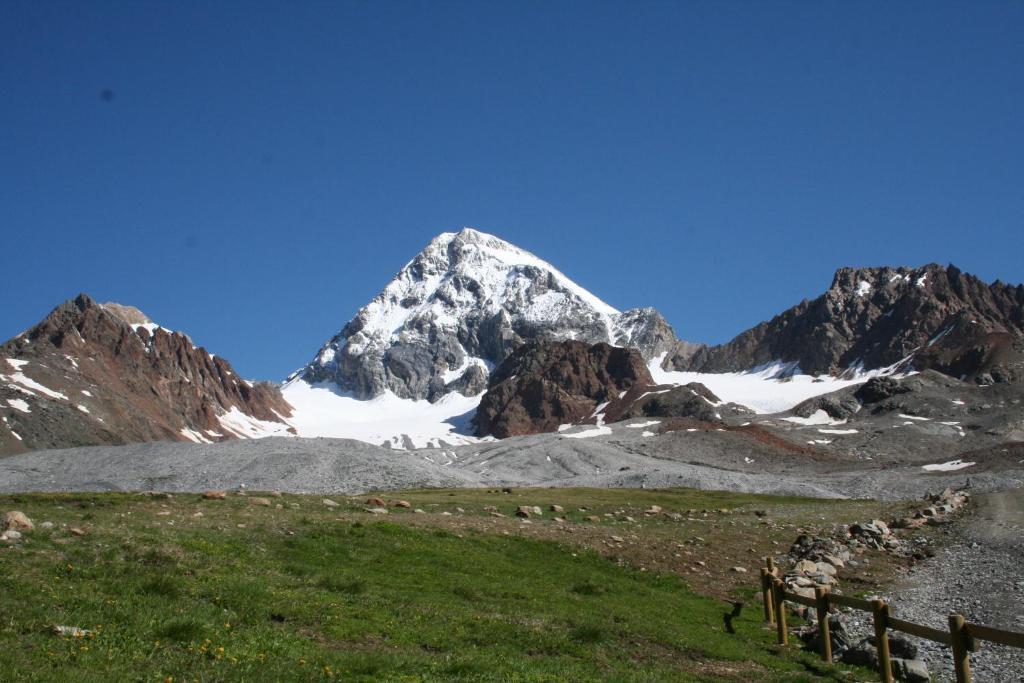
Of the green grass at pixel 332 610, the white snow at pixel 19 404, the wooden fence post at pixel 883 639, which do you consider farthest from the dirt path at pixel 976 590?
the white snow at pixel 19 404

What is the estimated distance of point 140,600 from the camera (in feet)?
58.5

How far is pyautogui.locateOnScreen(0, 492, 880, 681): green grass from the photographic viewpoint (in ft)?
50.2

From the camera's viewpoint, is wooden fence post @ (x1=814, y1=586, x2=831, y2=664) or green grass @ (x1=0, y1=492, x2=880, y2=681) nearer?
green grass @ (x1=0, y1=492, x2=880, y2=681)

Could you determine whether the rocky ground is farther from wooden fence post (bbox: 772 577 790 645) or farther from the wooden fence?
the wooden fence

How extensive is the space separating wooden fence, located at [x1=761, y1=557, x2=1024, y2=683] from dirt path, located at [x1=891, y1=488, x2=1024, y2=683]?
6.67 feet

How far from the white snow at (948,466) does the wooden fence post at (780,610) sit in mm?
130686

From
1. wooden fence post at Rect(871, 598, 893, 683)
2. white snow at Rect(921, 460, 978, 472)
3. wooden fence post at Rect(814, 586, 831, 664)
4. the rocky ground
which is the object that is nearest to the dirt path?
wooden fence post at Rect(814, 586, 831, 664)

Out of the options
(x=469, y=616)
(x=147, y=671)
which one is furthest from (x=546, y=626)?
(x=147, y=671)

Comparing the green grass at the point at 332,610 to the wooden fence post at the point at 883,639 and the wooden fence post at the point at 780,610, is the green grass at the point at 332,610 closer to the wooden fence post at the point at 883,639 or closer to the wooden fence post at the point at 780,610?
the wooden fence post at the point at 780,610

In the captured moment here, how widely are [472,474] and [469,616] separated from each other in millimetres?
105595

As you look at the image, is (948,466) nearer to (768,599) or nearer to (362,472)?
(362,472)

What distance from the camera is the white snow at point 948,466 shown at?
141875mm

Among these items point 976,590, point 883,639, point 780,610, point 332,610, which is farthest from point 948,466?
point 332,610

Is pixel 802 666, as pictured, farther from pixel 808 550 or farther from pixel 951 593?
pixel 808 550
